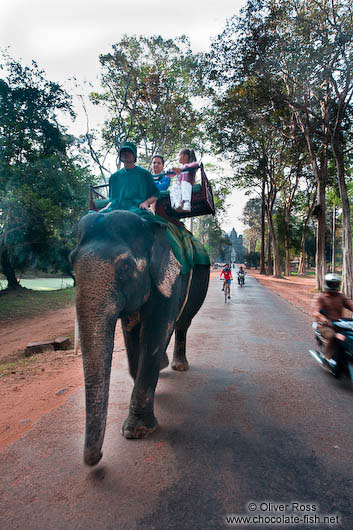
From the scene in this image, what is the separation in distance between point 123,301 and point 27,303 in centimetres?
1497

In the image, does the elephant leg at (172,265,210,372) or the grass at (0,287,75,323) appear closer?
the elephant leg at (172,265,210,372)

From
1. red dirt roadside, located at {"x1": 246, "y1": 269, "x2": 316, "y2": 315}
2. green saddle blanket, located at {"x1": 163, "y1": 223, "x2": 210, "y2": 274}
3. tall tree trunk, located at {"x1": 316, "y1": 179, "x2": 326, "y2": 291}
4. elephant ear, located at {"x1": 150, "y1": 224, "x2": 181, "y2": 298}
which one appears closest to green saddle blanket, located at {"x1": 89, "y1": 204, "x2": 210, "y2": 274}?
green saddle blanket, located at {"x1": 163, "y1": 223, "x2": 210, "y2": 274}

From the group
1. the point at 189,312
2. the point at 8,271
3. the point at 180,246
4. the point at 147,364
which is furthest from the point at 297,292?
the point at 147,364

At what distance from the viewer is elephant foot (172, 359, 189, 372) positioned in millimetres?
4926

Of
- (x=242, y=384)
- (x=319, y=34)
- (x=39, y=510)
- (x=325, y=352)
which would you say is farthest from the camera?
(x=319, y=34)

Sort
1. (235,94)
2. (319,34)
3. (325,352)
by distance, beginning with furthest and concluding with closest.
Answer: (235,94)
(319,34)
(325,352)

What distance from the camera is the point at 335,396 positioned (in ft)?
13.3

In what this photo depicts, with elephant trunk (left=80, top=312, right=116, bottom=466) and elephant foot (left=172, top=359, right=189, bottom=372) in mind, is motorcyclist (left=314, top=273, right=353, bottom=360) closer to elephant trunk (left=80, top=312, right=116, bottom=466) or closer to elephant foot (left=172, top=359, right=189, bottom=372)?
elephant foot (left=172, top=359, right=189, bottom=372)

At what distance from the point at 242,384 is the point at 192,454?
1847mm

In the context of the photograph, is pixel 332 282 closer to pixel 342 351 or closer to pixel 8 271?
pixel 342 351

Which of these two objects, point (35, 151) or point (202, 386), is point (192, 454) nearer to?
point (202, 386)

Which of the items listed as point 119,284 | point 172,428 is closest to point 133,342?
point 172,428

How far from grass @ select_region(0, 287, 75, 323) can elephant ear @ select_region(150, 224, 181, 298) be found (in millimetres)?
11449

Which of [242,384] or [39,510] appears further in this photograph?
[242,384]
